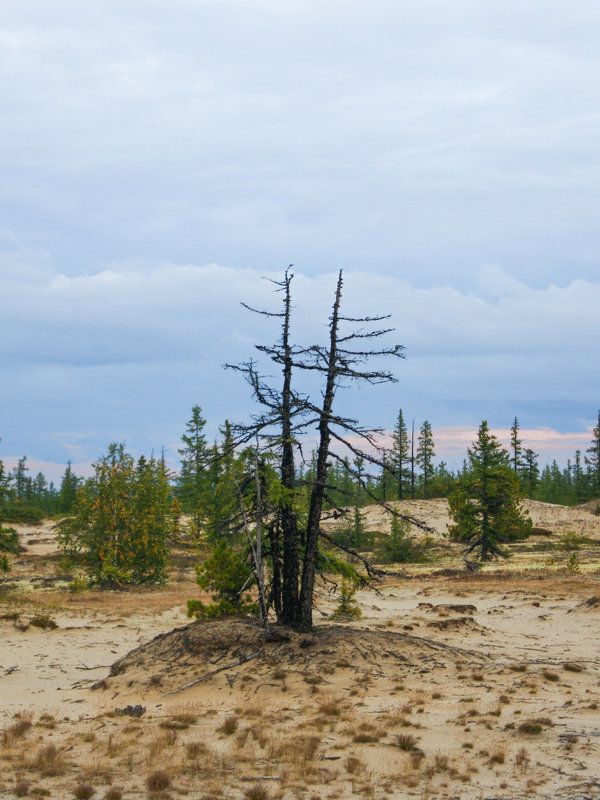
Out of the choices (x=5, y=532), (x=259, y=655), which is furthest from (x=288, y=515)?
(x=5, y=532)

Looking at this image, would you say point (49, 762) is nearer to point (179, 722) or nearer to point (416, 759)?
point (179, 722)

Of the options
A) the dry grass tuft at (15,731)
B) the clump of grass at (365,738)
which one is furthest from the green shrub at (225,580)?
the clump of grass at (365,738)

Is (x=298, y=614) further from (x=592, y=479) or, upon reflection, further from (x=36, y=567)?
(x=592, y=479)

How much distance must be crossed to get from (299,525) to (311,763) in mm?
9637

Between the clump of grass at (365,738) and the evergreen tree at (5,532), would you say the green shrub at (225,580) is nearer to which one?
the clump of grass at (365,738)

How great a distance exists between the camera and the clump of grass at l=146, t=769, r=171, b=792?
903 cm

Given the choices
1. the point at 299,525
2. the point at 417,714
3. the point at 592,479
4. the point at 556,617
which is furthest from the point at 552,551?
the point at 592,479

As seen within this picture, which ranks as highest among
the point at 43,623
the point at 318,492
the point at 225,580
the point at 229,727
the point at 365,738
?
the point at 318,492

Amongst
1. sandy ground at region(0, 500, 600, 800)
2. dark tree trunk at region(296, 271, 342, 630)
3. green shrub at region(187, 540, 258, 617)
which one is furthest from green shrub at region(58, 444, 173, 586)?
dark tree trunk at region(296, 271, 342, 630)

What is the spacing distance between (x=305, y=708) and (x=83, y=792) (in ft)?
17.5

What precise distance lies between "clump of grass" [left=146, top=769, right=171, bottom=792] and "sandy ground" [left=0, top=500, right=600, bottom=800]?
0.08 ft

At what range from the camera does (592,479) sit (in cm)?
10588

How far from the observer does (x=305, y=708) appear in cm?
1305

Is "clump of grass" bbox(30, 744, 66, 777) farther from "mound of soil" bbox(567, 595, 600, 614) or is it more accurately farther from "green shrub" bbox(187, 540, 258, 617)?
"mound of soil" bbox(567, 595, 600, 614)
